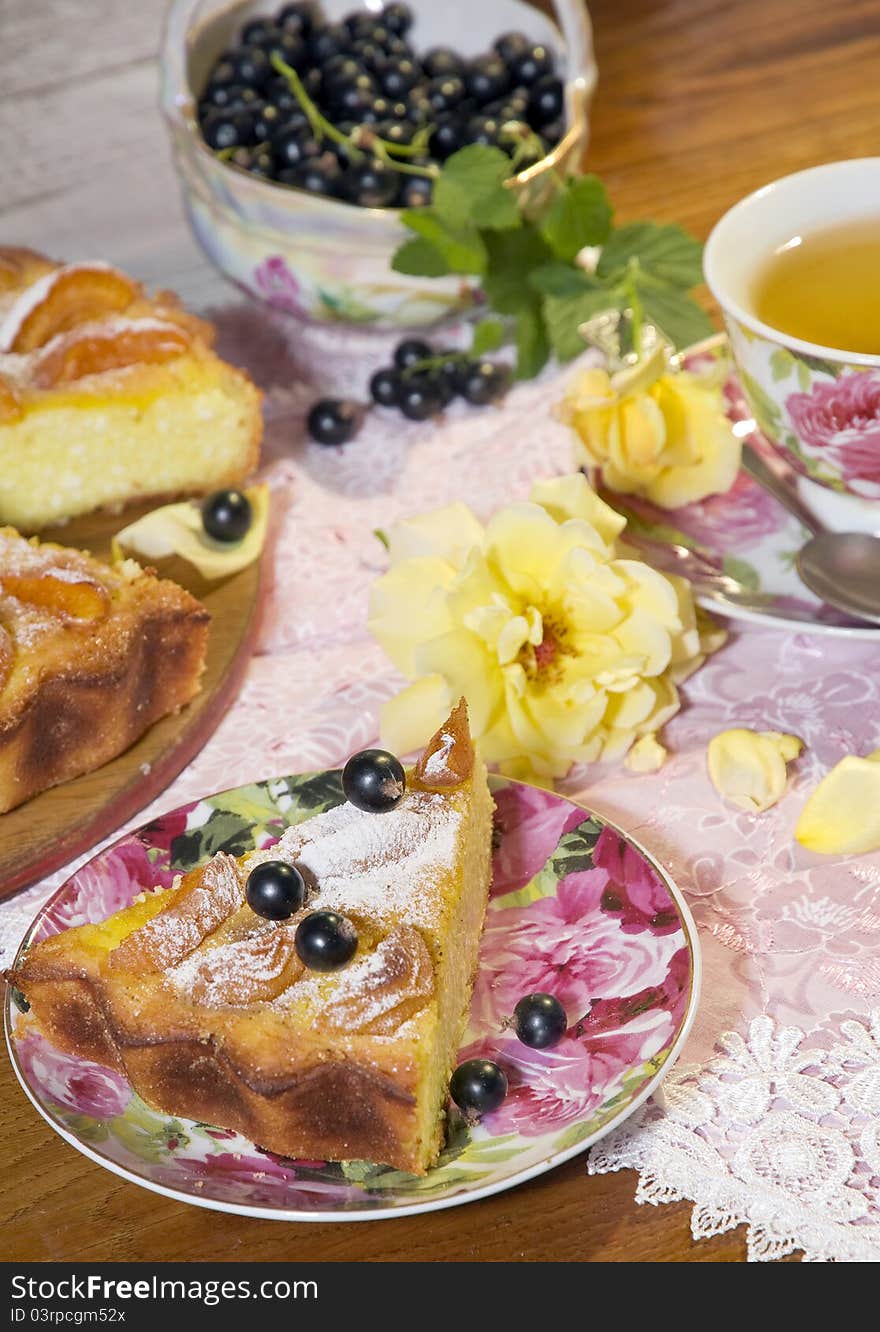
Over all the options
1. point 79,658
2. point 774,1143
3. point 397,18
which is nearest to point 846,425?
point 774,1143

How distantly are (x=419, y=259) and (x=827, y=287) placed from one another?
554 mm

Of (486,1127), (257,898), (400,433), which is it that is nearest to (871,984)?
(486,1127)

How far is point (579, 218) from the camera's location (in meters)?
2.00

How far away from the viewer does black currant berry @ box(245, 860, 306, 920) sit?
1.25 m

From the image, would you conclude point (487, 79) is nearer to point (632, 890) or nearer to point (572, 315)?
point (572, 315)

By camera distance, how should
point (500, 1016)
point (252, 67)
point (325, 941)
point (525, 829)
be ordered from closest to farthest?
point (325, 941)
point (500, 1016)
point (525, 829)
point (252, 67)

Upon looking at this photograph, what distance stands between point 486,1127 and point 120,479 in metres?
1.13

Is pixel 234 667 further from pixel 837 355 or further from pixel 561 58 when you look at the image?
pixel 561 58

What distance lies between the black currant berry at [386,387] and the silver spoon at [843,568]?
Result: 66 centimetres

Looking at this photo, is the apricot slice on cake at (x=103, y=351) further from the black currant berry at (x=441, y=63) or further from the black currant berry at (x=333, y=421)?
the black currant berry at (x=441, y=63)

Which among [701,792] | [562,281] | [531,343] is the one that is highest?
[562,281]

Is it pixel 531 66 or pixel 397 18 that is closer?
pixel 531 66

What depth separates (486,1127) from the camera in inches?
47.8

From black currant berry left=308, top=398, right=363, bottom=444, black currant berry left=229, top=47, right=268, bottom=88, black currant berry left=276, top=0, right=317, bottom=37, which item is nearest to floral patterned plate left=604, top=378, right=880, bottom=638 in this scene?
black currant berry left=308, top=398, right=363, bottom=444
